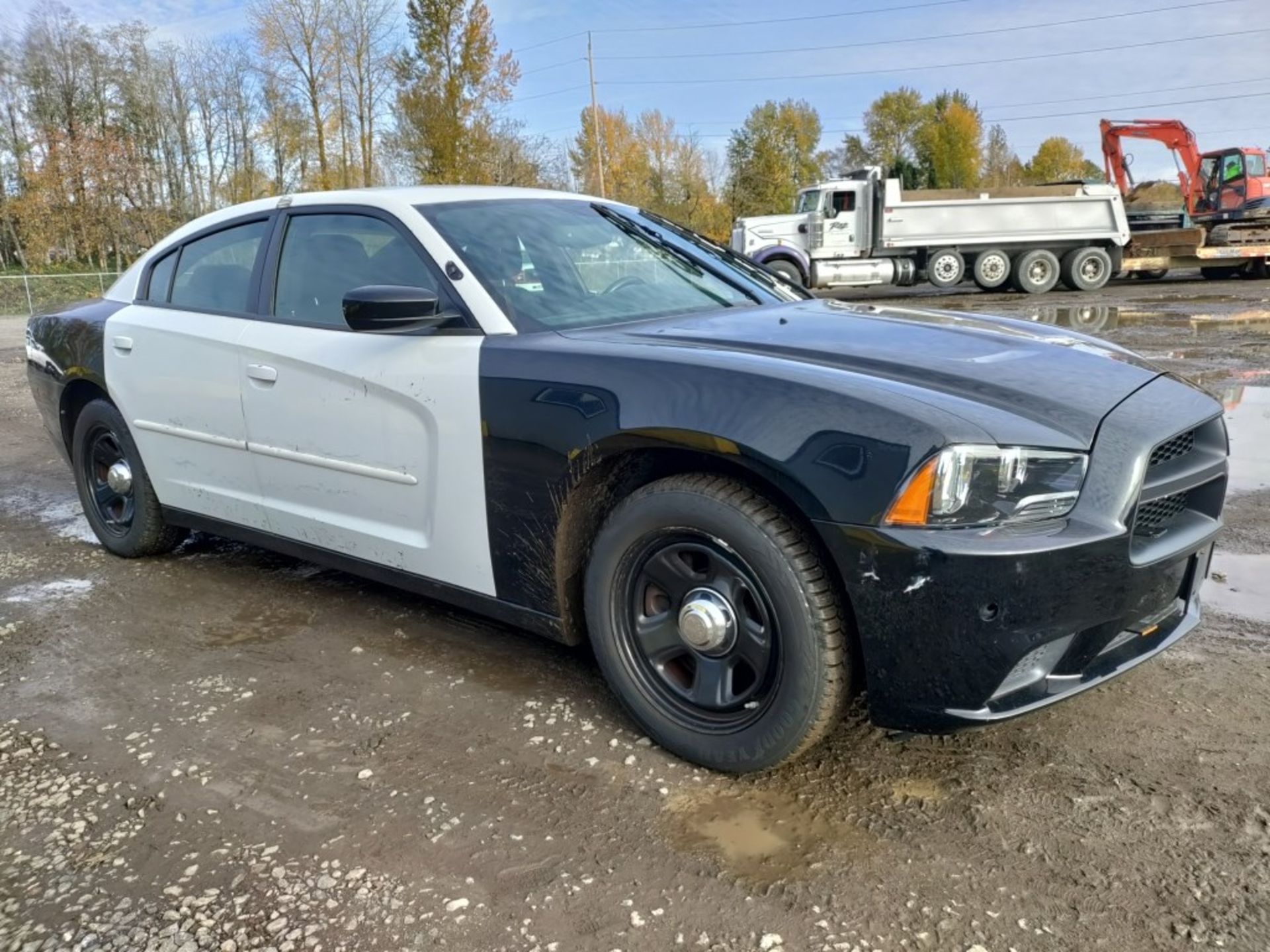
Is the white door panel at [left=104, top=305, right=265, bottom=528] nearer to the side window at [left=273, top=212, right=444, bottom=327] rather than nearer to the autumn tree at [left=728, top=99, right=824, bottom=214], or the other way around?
the side window at [left=273, top=212, right=444, bottom=327]

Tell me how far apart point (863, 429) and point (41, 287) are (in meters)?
30.6

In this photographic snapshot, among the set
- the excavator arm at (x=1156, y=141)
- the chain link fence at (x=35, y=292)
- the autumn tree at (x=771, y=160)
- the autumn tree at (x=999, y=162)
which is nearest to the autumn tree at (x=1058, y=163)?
the autumn tree at (x=999, y=162)

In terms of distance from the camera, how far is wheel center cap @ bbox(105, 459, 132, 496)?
4535mm

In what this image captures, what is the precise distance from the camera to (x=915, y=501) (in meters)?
2.16

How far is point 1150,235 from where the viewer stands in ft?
75.1

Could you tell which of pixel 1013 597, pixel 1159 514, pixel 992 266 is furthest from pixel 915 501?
pixel 992 266

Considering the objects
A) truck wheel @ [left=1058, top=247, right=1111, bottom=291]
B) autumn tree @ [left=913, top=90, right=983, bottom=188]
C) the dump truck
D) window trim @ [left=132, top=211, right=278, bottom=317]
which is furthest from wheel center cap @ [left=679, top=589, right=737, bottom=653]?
autumn tree @ [left=913, top=90, right=983, bottom=188]

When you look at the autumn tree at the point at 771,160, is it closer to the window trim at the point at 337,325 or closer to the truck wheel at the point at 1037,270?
the truck wheel at the point at 1037,270

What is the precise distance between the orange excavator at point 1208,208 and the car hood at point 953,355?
74.4ft

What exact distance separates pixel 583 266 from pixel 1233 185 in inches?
996

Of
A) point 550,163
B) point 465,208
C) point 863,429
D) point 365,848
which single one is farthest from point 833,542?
point 550,163

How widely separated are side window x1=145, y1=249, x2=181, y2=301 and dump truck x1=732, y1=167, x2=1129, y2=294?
59.2 ft

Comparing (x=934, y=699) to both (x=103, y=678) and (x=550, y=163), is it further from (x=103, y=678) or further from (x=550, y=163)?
(x=550, y=163)

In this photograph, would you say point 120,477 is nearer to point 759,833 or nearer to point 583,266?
point 583,266
